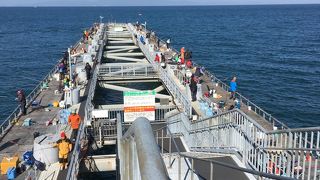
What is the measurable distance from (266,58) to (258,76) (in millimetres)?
15064

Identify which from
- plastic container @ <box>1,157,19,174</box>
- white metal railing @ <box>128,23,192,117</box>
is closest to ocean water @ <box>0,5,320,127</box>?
white metal railing @ <box>128,23,192,117</box>

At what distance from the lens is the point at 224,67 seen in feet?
201

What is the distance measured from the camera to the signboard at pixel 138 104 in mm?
21659

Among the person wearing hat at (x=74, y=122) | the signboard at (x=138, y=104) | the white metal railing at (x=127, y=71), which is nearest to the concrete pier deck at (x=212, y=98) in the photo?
the white metal railing at (x=127, y=71)

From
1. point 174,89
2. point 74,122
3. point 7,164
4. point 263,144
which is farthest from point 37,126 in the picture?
point 263,144

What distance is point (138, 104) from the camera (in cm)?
2211

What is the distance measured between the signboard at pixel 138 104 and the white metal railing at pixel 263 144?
5103 millimetres

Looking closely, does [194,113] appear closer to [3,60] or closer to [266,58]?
[266,58]

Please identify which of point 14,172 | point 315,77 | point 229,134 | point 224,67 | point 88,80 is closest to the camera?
point 229,134

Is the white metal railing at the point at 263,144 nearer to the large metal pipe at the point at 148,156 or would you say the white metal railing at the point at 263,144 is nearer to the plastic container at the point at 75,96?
the large metal pipe at the point at 148,156

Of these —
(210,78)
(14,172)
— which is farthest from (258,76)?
(14,172)

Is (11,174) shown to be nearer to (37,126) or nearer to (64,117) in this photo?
(37,126)

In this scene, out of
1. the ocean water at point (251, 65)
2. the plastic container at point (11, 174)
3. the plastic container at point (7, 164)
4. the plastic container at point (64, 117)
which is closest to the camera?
the plastic container at point (11, 174)

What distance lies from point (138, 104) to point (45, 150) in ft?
27.3
